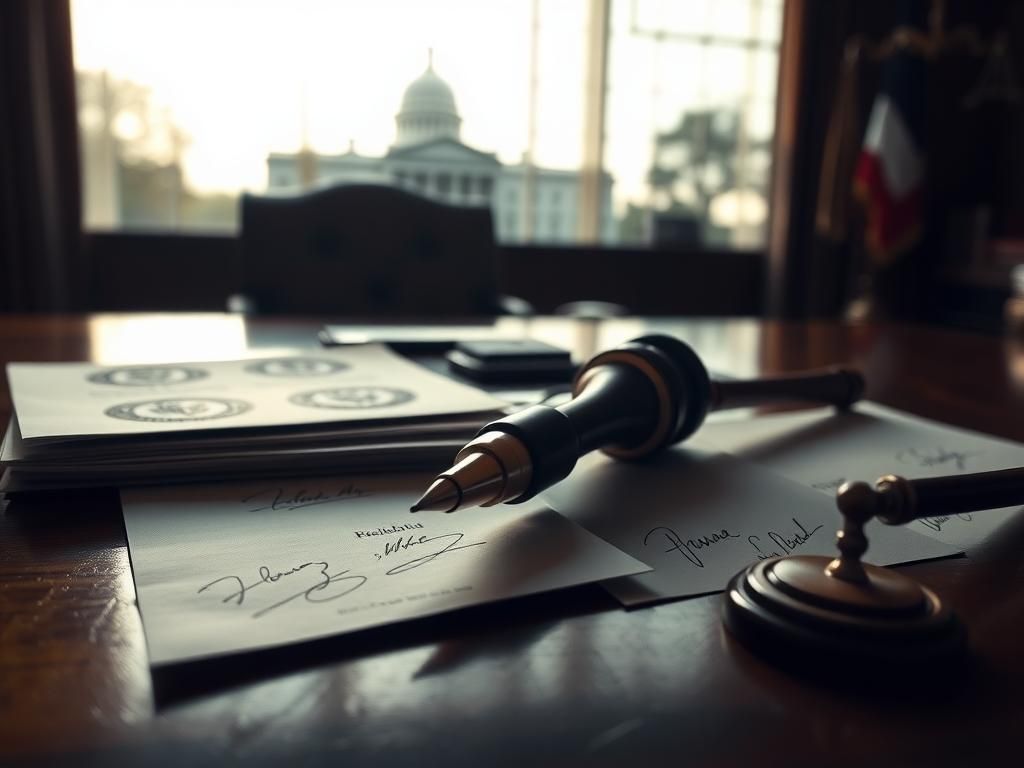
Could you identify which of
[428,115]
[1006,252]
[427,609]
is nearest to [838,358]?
[427,609]

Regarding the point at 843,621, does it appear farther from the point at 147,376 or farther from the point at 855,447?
the point at 147,376

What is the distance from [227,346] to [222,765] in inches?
27.0

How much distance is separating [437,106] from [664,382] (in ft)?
8.39

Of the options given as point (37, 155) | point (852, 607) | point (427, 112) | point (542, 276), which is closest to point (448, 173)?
point (427, 112)

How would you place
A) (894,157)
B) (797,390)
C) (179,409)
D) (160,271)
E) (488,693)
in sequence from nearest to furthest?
(488,693)
(179,409)
(797,390)
(160,271)
(894,157)

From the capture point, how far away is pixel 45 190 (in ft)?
8.05

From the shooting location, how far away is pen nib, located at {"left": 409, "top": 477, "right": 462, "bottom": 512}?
28 cm

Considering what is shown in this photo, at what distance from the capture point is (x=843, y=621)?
22 centimetres

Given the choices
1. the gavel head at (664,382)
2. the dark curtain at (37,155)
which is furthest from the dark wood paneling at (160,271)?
the gavel head at (664,382)
